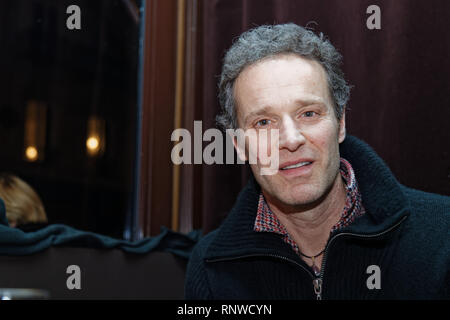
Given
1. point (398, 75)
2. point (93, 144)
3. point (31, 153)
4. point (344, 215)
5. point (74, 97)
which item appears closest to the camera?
point (344, 215)

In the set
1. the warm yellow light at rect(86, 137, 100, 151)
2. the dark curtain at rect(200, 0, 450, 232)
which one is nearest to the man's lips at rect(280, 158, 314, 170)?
the dark curtain at rect(200, 0, 450, 232)

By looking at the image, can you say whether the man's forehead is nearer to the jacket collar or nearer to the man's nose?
the man's nose

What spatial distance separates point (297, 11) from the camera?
6.07ft

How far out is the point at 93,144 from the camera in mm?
2816

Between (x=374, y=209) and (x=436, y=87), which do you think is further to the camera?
(x=436, y=87)

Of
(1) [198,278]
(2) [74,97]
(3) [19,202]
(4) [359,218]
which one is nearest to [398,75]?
(4) [359,218]

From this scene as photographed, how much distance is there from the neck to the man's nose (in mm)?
173

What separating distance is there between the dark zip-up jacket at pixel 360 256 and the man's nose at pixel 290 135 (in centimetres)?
20

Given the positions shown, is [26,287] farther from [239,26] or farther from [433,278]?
[239,26]

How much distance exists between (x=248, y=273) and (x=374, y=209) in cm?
34

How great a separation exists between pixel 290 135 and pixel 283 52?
0.78ft

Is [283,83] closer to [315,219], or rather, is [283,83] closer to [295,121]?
[295,121]

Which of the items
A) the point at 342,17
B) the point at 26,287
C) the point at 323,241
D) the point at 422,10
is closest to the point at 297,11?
the point at 342,17

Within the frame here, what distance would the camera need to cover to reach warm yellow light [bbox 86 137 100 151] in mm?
2801
